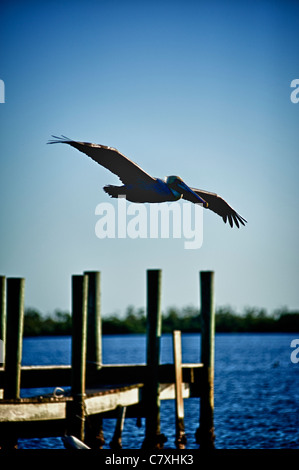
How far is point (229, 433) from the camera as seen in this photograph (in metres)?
20.2

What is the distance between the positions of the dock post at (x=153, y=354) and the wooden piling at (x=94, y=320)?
39.8 inches

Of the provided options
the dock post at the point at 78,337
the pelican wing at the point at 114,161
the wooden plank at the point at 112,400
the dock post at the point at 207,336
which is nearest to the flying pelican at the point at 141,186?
the pelican wing at the point at 114,161

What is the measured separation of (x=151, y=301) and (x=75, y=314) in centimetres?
308

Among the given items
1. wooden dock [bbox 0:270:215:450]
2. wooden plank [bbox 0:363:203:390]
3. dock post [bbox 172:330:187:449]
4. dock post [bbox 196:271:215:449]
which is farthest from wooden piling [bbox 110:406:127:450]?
dock post [bbox 196:271:215:449]

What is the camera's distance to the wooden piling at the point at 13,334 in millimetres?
11930

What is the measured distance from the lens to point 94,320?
1552 cm

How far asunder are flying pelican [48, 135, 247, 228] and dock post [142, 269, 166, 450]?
19.4 feet

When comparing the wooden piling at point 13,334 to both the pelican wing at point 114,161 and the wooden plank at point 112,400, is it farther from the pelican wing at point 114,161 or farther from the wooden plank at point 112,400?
the pelican wing at point 114,161

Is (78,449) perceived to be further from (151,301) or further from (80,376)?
(151,301)

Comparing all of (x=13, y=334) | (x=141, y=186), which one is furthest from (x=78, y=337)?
(x=141, y=186)

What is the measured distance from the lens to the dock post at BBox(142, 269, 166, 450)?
14.8 metres

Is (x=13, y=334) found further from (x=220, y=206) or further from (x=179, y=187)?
(x=179, y=187)
